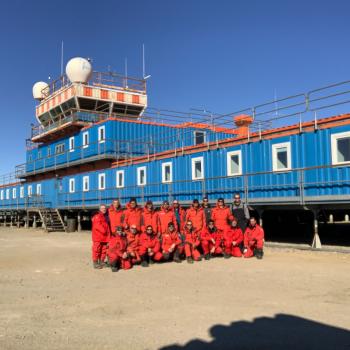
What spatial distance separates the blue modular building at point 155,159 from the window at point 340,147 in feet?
0.10

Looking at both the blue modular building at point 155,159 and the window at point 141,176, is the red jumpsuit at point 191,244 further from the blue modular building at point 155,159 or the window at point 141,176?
the window at point 141,176

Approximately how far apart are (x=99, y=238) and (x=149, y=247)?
1.33 metres

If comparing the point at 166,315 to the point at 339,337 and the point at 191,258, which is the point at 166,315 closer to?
the point at 339,337

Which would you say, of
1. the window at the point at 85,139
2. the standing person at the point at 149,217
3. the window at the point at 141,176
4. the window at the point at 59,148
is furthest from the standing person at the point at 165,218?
the window at the point at 59,148

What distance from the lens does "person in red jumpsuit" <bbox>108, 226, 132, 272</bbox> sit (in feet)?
34.7

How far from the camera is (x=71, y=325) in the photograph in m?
5.96

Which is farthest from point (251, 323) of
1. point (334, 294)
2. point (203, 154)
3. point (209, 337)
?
point (203, 154)

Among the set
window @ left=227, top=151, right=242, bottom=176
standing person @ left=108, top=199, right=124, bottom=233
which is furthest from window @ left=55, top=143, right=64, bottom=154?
standing person @ left=108, top=199, right=124, bottom=233

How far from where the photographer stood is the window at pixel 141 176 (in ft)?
75.2

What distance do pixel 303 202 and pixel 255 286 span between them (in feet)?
19.8

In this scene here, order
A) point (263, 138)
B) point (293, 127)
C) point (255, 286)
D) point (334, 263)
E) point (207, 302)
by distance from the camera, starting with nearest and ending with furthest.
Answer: point (207, 302) → point (255, 286) → point (334, 263) → point (293, 127) → point (263, 138)

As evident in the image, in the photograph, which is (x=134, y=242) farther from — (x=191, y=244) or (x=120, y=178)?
(x=120, y=178)

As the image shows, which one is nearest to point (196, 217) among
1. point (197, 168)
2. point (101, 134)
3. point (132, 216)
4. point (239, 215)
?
point (239, 215)

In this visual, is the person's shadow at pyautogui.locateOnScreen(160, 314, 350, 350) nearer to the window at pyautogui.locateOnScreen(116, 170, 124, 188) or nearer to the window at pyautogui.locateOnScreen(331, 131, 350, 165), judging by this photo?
the window at pyautogui.locateOnScreen(331, 131, 350, 165)
